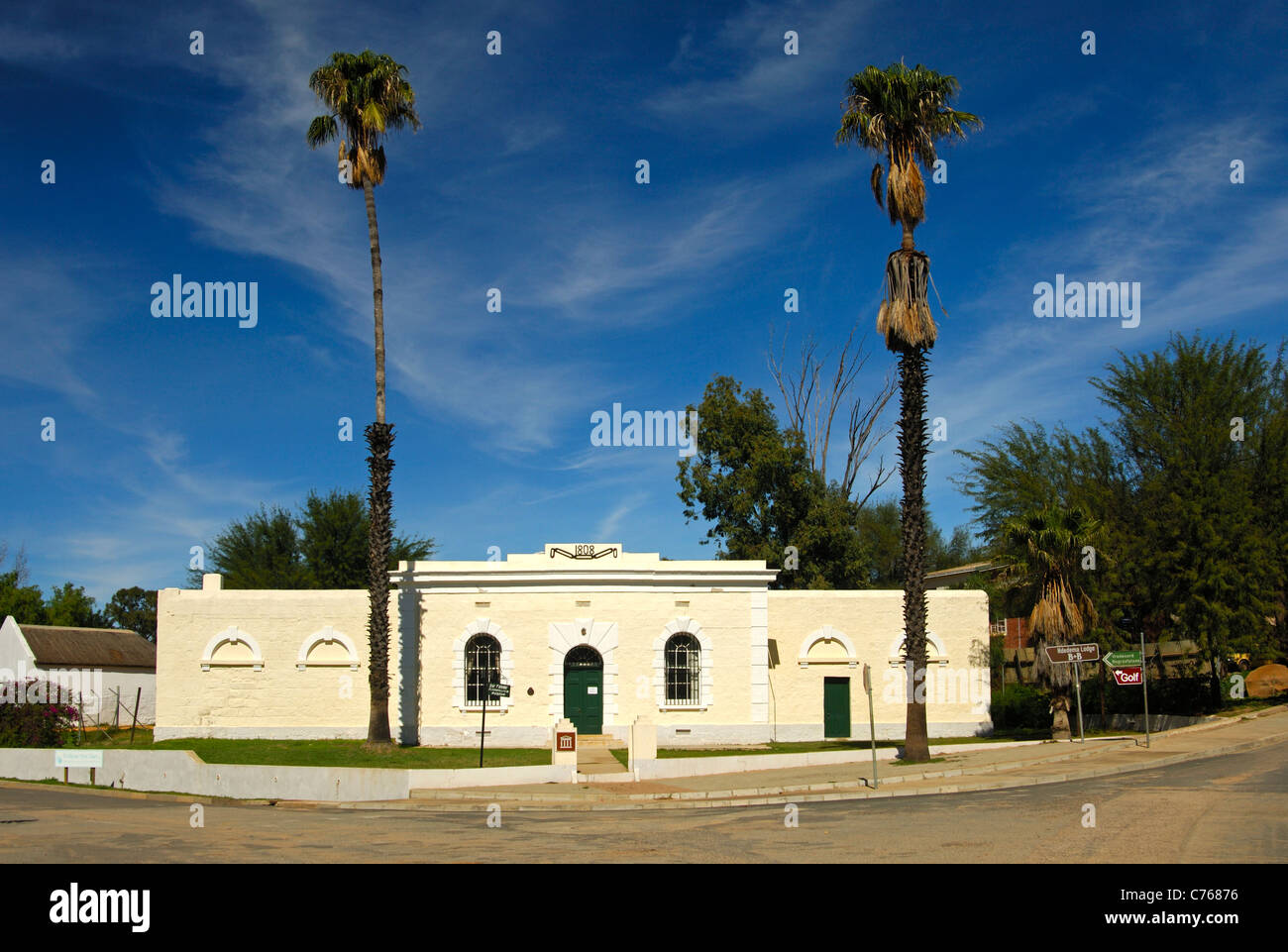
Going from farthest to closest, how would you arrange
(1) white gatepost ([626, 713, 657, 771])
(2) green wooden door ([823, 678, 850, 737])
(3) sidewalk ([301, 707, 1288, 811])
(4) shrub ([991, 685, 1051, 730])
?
(4) shrub ([991, 685, 1051, 730]) → (2) green wooden door ([823, 678, 850, 737]) → (1) white gatepost ([626, 713, 657, 771]) → (3) sidewalk ([301, 707, 1288, 811])

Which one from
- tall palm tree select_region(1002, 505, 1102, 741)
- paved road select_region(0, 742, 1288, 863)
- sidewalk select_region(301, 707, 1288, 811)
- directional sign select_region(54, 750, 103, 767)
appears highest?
tall palm tree select_region(1002, 505, 1102, 741)

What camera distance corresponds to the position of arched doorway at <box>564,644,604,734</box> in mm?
30703

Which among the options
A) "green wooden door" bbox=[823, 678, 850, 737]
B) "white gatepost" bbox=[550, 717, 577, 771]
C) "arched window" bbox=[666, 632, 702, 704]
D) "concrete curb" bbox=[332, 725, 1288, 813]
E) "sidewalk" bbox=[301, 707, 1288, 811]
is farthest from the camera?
"green wooden door" bbox=[823, 678, 850, 737]

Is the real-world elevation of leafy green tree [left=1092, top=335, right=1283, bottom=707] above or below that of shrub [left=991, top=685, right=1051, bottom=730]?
above

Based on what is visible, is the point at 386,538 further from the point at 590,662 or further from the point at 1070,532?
the point at 1070,532

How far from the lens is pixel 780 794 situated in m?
20.9

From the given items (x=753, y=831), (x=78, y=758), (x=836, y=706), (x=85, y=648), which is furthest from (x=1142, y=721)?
(x=85, y=648)

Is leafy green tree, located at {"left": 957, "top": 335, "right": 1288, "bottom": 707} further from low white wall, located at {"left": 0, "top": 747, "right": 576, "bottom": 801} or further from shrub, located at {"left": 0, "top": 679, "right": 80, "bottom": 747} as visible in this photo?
shrub, located at {"left": 0, "top": 679, "right": 80, "bottom": 747}

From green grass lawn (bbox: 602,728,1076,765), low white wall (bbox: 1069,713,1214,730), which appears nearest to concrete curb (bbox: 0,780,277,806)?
green grass lawn (bbox: 602,728,1076,765)

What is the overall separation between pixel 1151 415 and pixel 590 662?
68.0 ft

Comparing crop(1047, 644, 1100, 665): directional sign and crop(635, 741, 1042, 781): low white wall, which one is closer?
crop(635, 741, 1042, 781): low white wall

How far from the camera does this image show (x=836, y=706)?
31.8 metres

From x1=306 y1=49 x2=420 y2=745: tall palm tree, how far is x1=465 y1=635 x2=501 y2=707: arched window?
8.28ft
